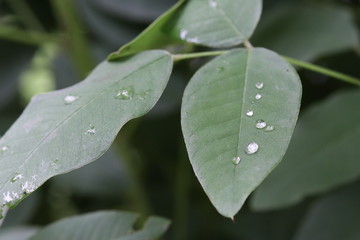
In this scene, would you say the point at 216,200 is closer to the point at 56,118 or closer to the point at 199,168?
the point at 199,168

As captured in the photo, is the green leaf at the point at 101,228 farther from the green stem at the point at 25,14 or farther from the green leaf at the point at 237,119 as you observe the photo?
the green stem at the point at 25,14

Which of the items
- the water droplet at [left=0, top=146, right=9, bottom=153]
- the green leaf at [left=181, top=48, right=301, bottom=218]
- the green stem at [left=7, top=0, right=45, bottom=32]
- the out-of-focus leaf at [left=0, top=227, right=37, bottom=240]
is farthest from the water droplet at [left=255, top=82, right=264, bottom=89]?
the green stem at [left=7, top=0, right=45, bottom=32]

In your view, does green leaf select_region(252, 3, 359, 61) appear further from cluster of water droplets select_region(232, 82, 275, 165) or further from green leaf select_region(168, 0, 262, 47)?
cluster of water droplets select_region(232, 82, 275, 165)

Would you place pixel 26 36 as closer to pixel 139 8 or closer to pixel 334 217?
pixel 139 8

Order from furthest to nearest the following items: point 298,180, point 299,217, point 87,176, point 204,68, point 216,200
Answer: point 87,176
point 299,217
point 298,180
point 204,68
point 216,200

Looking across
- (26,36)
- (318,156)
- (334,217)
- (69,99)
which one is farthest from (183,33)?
(26,36)

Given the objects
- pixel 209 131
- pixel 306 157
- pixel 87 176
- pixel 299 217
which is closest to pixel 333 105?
pixel 306 157
